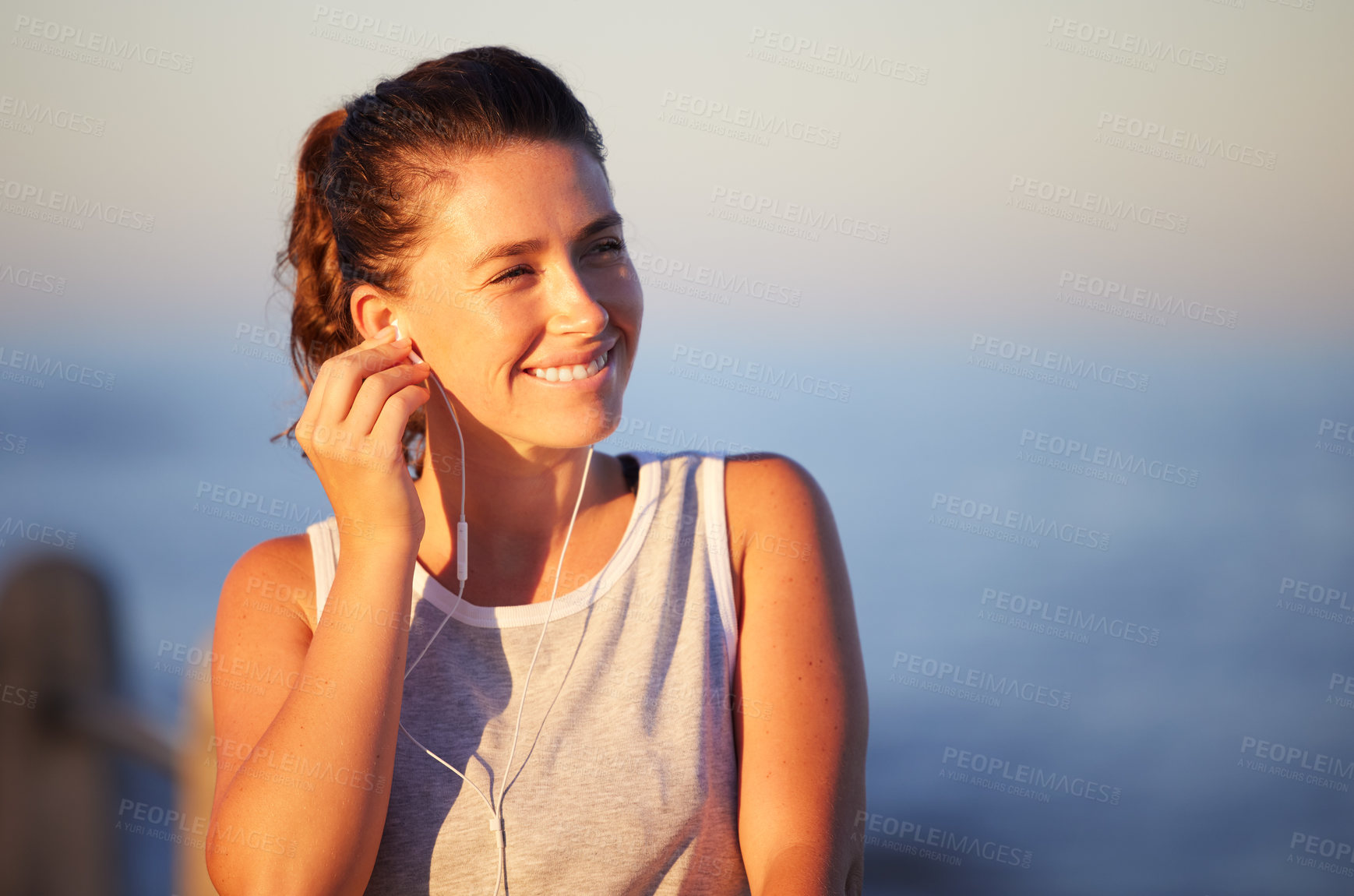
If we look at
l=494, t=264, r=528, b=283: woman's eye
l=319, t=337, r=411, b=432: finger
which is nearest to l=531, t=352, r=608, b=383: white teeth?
l=494, t=264, r=528, b=283: woman's eye

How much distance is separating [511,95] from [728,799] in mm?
1278

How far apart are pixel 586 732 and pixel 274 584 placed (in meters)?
Answer: 0.63

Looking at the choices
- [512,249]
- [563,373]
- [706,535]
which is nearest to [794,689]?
[706,535]

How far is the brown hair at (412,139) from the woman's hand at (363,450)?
8.0 inches

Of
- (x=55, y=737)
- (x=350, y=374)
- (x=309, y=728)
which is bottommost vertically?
(x=55, y=737)

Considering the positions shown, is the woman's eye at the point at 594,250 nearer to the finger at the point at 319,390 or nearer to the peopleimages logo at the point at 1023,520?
the finger at the point at 319,390

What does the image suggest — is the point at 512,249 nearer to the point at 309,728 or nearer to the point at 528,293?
the point at 528,293

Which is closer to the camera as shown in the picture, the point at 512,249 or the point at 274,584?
the point at 512,249

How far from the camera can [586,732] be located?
1.62 metres

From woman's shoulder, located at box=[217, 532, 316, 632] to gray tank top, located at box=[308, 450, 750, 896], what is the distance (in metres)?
0.03

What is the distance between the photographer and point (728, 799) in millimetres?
1642

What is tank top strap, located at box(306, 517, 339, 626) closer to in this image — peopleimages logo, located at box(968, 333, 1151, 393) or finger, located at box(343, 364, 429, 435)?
finger, located at box(343, 364, 429, 435)

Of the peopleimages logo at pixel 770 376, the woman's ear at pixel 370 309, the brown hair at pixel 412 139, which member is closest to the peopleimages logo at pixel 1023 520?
the peopleimages logo at pixel 770 376

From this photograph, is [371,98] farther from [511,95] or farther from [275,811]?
[275,811]
